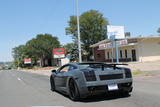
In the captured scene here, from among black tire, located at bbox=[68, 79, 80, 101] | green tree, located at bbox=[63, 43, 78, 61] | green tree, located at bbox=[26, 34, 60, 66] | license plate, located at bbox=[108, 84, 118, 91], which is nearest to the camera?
license plate, located at bbox=[108, 84, 118, 91]

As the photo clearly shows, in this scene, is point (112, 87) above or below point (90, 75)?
below

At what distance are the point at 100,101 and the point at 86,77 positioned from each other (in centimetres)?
104

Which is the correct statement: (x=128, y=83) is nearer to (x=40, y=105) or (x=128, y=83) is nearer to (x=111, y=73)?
(x=111, y=73)

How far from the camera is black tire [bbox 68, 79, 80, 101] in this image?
8348mm

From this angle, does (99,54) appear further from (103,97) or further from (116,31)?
(103,97)

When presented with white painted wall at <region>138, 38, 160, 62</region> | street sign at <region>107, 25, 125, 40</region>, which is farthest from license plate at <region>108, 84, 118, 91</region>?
white painted wall at <region>138, 38, 160, 62</region>

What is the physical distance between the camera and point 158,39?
41.3 meters

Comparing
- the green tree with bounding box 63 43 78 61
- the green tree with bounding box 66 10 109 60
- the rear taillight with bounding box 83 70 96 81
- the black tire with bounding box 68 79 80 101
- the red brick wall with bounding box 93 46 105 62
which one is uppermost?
the green tree with bounding box 66 10 109 60

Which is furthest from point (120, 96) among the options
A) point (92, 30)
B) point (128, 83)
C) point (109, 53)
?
point (92, 30)

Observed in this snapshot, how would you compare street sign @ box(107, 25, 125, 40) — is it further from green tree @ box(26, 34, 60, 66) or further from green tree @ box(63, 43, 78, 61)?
green tree @ box(26, 34, 60, 66)

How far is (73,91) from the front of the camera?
343 inches

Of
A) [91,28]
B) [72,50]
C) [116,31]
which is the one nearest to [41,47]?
[72,50]

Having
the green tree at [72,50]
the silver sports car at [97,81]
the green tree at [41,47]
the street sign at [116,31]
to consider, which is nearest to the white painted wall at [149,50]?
the street sign at [116,31]

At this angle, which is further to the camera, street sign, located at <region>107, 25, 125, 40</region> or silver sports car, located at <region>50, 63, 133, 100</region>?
street sign, located at <region>107, 25, 125, 40</region>
